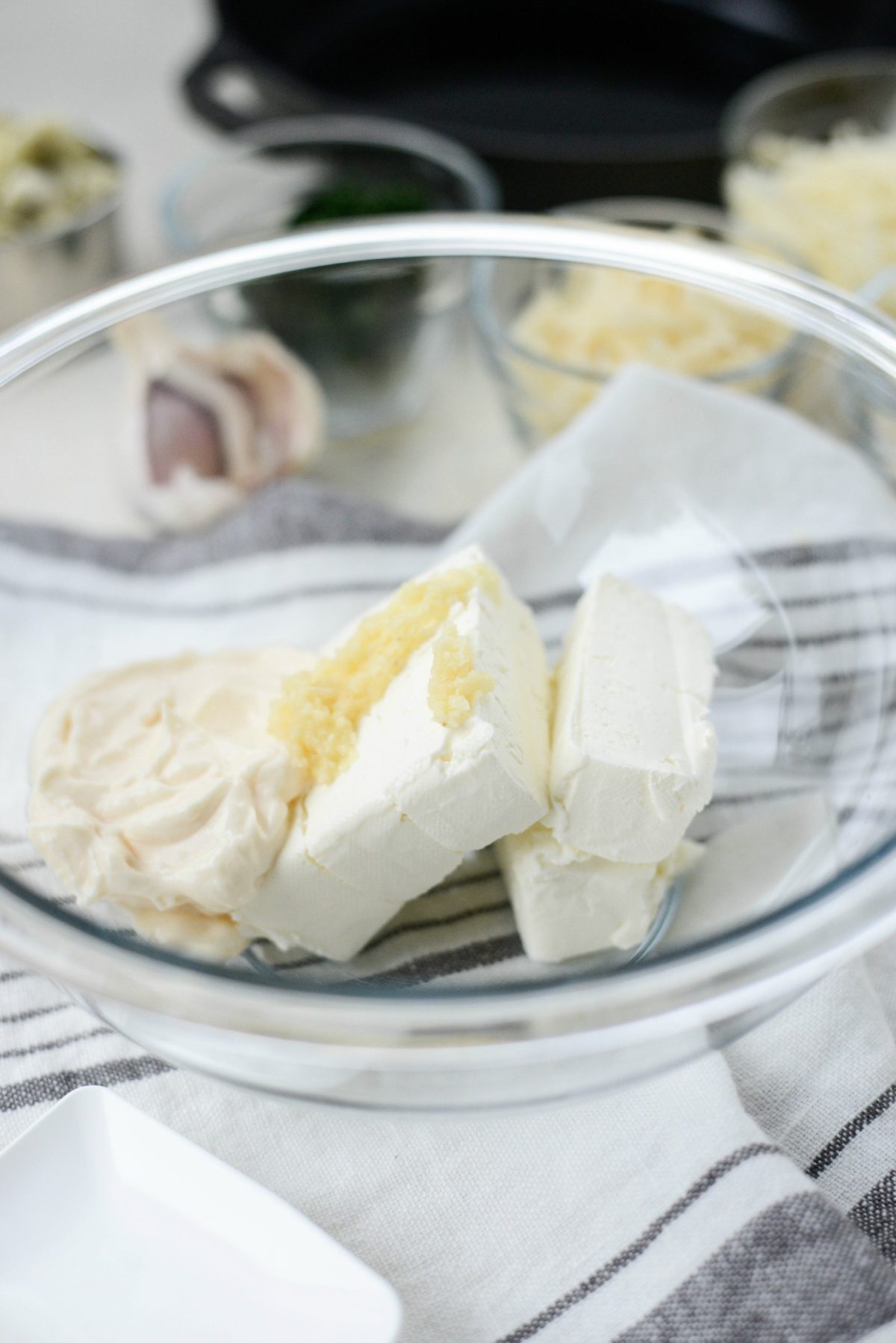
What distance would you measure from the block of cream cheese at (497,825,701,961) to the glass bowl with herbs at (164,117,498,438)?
0.49 metres

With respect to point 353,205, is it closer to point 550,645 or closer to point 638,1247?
point 550,645

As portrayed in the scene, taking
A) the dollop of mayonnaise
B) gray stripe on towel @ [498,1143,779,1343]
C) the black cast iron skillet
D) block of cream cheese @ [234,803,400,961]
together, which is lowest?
gray stripe on towel @ [498,1143,779,1343]

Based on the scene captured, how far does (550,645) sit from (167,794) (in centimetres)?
26

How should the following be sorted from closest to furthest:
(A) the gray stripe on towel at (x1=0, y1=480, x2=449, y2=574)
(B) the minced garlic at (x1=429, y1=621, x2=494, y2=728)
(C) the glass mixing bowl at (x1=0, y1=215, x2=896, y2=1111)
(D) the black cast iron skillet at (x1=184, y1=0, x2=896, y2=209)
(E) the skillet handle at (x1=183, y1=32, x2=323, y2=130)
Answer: (C) the glass mixing bowl at (x1=0, y1=215, x2=896, y2=1111) → (B) the minced garlic at (x1=429, y1=621, x2=494, y2=728) → (A) the gray stripe on towel at (x1=0, y1=480, x2=449, y2=574) → (E) the skillet handle at (x1=183, y1=32, x2=323, y2=130) → (D) the black cast iron skillet at (x1=184, y1=0, x2=896, y2=209)

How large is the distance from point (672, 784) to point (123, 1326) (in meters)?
0.31

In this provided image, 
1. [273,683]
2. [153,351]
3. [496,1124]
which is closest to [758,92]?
[153,351]

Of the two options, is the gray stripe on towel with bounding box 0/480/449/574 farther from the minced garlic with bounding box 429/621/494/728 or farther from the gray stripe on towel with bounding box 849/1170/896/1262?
the gray stripe on towel with bounding box 849/1170/896/1262

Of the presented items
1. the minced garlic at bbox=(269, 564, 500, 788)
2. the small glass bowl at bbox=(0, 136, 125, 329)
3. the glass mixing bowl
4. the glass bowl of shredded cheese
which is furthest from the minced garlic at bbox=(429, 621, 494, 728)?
the small glass bowl at bbox=(0, 136, 125, 329)

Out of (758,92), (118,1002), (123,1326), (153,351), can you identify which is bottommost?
(123,1326)

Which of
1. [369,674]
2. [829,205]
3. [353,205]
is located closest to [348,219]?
[353,205]

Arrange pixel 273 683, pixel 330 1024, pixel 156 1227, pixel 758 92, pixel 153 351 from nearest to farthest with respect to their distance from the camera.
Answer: pixel 330 1024 → pixel 156 1227 → pixel 273 683 → pixel 153 351 → pixel 758 92

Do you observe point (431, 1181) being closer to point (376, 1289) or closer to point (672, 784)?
point (376, 1289)

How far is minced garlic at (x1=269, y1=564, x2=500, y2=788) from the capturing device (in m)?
0.55

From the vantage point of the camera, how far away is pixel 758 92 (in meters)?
1.22
